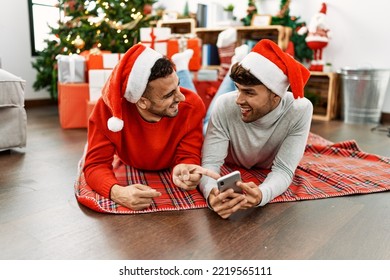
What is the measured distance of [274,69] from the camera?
1115 millimetres

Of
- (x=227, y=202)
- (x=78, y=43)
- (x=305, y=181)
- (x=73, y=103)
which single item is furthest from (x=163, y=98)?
(x=78, y=43)

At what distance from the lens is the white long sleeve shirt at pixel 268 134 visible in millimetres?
1233

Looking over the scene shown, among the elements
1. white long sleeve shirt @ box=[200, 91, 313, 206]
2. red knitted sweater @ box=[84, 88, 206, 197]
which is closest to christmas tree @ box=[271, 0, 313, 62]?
white long sleeve shirt @ box=[200, 91, 313, 206]

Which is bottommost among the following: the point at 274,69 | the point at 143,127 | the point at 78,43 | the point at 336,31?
the point at 143,127

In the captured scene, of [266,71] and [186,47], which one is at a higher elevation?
[186,47]

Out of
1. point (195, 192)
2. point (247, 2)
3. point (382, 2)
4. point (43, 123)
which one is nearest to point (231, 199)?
point (195, 192)

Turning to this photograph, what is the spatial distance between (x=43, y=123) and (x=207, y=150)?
6.46ft

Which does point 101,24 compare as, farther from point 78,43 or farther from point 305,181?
point 305,181

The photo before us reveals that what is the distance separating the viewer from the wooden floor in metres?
0.90

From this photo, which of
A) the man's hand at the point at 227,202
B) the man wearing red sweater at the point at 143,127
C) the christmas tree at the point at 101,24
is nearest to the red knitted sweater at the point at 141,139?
the man wearing red sweater at the point at 143,127

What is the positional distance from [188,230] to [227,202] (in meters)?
0.14

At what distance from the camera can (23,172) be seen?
1.58 metres

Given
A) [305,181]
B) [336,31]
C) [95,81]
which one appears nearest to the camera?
[305,181]

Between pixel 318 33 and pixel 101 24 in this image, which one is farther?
pixel 318 33
